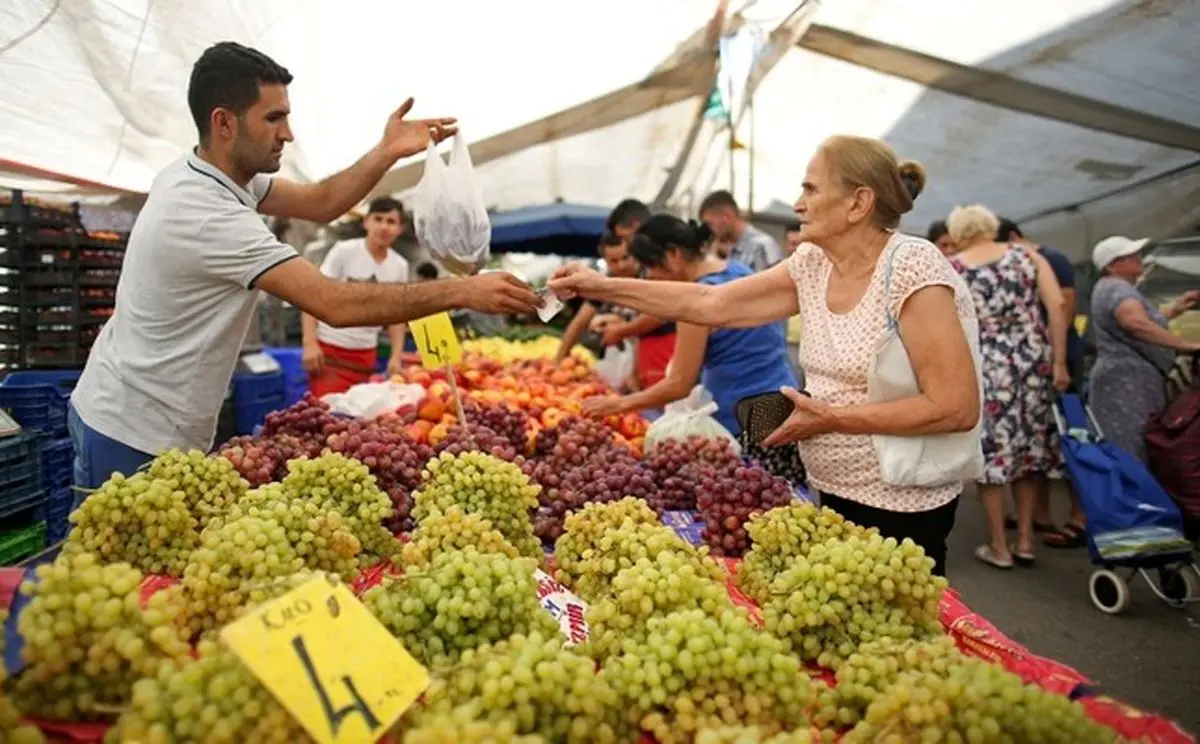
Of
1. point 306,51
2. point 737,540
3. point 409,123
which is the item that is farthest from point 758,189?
point 737,540

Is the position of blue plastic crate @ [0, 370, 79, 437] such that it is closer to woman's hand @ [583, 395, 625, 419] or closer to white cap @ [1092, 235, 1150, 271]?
woman's hand @ [583, 395, 625, 419]

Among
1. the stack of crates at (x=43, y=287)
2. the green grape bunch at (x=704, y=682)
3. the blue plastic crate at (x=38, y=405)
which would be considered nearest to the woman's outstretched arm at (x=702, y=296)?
the green grape bunch at (x=704, y=682)

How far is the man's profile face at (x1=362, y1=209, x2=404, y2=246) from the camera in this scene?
18.9 feet

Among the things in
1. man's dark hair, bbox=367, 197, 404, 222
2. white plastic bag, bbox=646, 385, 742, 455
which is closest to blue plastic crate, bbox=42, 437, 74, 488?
man's dark hair, bbox=367, 197, 404, 222

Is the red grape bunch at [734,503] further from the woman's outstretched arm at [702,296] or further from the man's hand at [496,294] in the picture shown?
the man's hand at [496,294]

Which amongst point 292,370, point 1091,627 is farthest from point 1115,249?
point 292,370

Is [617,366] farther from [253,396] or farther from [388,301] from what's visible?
[388,301]

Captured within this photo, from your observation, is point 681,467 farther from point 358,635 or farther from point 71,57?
point 71,57

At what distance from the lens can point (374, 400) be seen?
3.58m

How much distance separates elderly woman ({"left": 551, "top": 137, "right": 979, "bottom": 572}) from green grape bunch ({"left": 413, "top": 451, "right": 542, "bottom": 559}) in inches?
32.1

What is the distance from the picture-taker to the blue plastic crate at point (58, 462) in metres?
3.73

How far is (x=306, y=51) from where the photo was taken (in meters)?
4.75

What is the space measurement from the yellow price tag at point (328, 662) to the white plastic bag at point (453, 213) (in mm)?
1953

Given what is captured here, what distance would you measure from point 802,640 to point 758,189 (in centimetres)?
883
